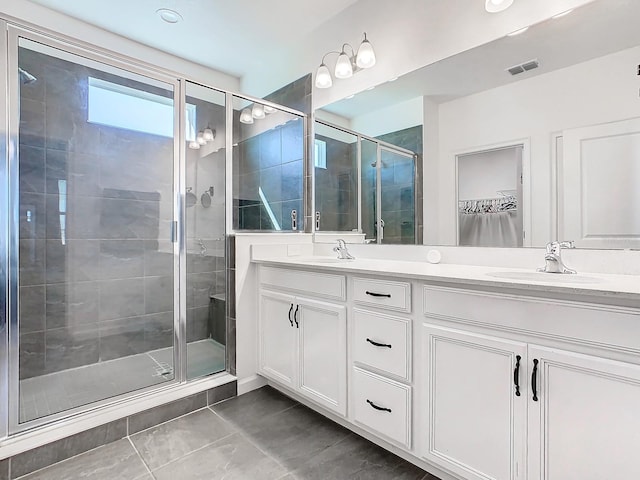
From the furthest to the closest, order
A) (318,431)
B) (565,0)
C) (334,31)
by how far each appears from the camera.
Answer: (334,31) → (318,431) → (565,0)

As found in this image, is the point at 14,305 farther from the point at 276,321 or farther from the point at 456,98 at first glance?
the point at 456,98

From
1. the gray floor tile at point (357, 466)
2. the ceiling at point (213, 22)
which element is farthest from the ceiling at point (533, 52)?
the gray floor tile at point (357, 466)

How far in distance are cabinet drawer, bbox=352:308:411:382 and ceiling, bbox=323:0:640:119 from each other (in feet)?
4.21

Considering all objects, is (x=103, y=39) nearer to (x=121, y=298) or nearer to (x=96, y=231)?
(x=96, y=231)

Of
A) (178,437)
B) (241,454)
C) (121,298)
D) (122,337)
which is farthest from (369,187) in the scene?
(122,337)

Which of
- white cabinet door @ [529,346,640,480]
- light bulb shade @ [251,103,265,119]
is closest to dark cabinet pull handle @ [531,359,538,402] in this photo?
white cabinet door @ [529,346,640,480]

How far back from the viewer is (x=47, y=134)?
223 centimetres

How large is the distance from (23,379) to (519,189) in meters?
2.62

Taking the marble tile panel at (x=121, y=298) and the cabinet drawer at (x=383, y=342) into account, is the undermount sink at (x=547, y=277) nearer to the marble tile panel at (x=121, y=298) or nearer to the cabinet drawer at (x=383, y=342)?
the cabinet drawer at (x=383, y=342)

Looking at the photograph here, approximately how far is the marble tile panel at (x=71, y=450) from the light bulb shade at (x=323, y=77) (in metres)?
2.43

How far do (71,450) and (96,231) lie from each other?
4.69 feet

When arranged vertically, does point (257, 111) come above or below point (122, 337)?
above

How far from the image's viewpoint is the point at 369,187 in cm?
238

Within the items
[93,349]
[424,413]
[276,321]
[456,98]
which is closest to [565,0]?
[456,98]
